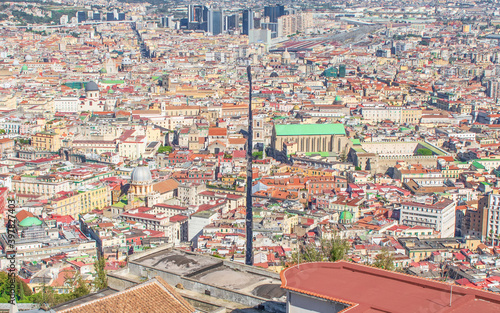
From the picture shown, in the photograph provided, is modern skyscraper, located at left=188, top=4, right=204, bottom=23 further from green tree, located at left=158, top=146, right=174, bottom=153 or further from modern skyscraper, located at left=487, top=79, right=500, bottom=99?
green tree, located at left=158, top=146, right=174, bottom=153

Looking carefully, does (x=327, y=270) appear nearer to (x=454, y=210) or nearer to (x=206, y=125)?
(x=454, y=210)

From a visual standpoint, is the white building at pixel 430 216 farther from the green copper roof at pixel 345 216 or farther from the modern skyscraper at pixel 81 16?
the modern skyscraper at pixel 81 16

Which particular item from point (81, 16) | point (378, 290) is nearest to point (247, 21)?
point (81, 16)

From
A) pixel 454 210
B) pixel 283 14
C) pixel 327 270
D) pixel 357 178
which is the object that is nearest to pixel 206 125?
pixel 357 178

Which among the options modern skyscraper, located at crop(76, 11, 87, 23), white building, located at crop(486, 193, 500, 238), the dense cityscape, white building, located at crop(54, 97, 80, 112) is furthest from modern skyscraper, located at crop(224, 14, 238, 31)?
white building, located at crop(486, 193, 500, 238)

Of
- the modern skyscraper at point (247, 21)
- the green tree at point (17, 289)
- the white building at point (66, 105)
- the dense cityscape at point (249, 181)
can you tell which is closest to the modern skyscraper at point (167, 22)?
the modern skyscraper at point (247, 21)

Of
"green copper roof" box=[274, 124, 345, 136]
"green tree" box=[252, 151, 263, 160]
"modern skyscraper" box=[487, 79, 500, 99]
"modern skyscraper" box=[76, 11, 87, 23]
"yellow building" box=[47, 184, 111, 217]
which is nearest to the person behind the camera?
"yellow building" box=[47, 184, 111, 217]
